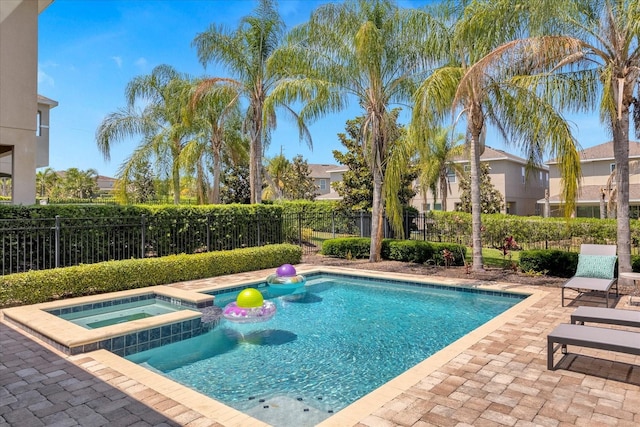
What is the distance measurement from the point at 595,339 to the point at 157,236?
454 inches

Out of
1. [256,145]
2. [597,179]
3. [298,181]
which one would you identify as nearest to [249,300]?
[256,145]

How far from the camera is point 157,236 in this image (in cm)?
1290

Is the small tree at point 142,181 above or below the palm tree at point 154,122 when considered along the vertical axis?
below

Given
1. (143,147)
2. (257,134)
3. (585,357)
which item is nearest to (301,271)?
(257,134)

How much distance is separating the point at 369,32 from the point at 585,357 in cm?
1056

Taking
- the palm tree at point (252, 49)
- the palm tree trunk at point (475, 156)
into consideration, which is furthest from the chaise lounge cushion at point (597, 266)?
the palm tree at point (252, 49)

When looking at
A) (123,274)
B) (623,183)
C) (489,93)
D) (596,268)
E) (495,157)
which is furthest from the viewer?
(495,157)

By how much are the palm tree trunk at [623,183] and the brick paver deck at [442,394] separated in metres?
5.62

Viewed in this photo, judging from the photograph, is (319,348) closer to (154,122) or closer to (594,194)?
(154,122)

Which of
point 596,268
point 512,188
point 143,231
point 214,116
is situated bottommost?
point 596,268

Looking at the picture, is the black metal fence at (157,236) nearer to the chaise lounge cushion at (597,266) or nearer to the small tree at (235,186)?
the small tree at (235,186)

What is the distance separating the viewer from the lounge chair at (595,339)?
180 inches

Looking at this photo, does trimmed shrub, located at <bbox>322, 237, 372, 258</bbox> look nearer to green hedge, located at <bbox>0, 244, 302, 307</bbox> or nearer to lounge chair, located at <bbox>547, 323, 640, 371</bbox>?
green hedge, located at <bbox>0, 244, 302, 307</bbox>

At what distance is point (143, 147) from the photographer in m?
20.3
